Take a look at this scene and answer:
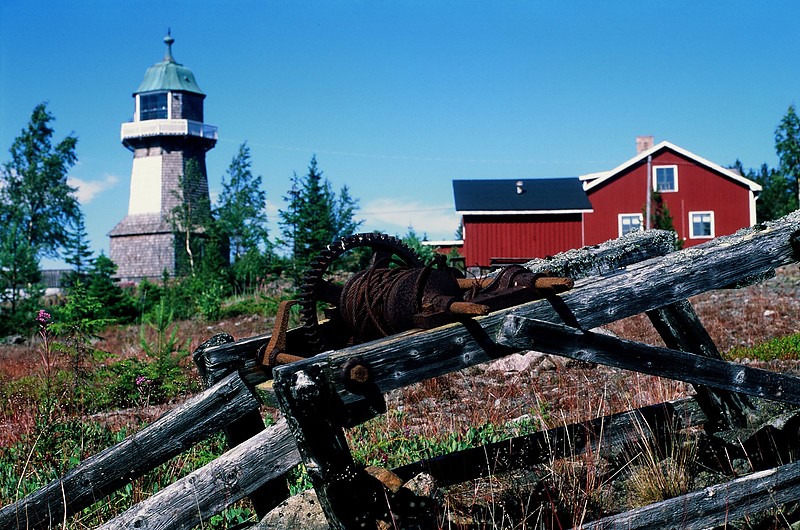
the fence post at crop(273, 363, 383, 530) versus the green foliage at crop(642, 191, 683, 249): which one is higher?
the green foliage at crop(642, 191, 683, 249)

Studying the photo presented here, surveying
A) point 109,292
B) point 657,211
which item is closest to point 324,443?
A: point 109,292

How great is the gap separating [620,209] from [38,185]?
3516cm

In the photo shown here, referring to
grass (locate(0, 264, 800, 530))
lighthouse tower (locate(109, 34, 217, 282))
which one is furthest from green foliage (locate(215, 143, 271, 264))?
grass (locate(0, 264, 800, 530))

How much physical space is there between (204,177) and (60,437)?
50935mm

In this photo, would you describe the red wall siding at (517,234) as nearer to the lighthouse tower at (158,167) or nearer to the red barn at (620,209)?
the red barn at (620,209)

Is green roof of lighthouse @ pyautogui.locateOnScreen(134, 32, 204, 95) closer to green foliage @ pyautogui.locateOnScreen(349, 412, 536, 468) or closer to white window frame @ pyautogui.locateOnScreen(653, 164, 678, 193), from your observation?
white window frame @ pyautogui.locateOnScreen(653, 164, 678, 193)

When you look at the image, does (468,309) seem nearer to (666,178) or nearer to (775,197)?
(666,178)

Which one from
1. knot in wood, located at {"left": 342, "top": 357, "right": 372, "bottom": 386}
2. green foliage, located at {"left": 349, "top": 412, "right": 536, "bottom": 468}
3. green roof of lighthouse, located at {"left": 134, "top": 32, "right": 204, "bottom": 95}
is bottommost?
green foliage, located at {"left": 349, "top": 412, "right": 536, "bottom": 468}

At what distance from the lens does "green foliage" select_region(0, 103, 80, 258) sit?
154 ft

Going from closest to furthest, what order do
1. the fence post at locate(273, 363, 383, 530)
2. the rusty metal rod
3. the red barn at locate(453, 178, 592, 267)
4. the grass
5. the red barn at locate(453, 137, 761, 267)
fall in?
1. the fence post at locate(273, 363, 383, 530)
2. the rusty metal rod
3. the grass
4. the red barn at locate(453, 178, 592, 267)
5. the red barn at locate(453, 137, 761, 267)

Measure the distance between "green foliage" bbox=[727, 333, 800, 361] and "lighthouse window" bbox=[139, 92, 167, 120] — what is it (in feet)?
178

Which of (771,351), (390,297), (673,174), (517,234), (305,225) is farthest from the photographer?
(673,174)

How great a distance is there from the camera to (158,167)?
5497cm

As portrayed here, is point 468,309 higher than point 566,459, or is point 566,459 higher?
point 468,309
